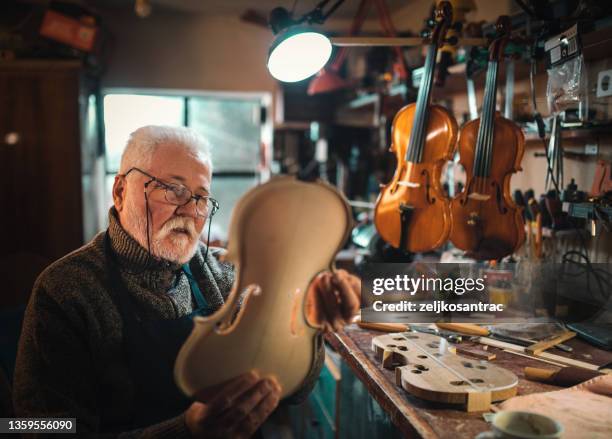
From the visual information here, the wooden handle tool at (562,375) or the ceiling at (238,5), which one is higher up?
the ceiling at (238,5)

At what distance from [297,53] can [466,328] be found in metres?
1.07

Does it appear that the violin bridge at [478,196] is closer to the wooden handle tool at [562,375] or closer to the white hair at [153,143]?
the wooden handle tool at [562,375]

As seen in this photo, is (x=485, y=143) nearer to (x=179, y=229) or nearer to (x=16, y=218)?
(x=179, y=229)

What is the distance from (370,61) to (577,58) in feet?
6.65

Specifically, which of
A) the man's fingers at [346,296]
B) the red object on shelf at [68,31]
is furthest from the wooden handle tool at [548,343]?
the red object on shelf at [68,31]

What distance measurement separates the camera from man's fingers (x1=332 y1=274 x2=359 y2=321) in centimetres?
91

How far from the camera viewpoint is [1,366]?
1.28 m

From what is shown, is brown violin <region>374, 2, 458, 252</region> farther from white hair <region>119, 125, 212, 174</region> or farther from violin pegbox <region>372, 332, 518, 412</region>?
white hair <region>119, 125, 212, 174</region>

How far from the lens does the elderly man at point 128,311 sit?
1061mm

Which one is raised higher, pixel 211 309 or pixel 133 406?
pixel 211 309

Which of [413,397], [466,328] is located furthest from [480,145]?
[413,397]

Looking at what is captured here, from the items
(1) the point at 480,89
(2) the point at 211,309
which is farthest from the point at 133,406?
(1) the point at 480,89

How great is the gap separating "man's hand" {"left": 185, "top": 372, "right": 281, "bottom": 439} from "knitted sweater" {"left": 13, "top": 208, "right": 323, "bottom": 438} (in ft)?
0.42

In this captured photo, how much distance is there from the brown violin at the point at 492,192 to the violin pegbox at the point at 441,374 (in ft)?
1.45
